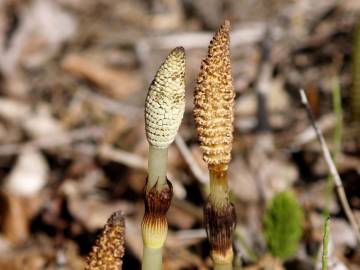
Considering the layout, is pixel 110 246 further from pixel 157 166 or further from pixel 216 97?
pixel 216 97

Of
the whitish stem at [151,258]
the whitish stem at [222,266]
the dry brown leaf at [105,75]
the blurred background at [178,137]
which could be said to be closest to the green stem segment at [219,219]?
the whitish stem at [222,266]

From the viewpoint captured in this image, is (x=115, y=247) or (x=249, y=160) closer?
(x=115, y=247)

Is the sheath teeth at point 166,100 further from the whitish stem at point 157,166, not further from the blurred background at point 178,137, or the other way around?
the blurred background at point 178,137

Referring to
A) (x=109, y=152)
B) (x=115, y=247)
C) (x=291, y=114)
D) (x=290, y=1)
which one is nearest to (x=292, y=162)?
(x=291, y=114)

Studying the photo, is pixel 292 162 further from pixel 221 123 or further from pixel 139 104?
pixel 221 123

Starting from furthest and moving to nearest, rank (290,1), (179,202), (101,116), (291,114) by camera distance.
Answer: (290,1), (101,116), (291,114), (179,202)
